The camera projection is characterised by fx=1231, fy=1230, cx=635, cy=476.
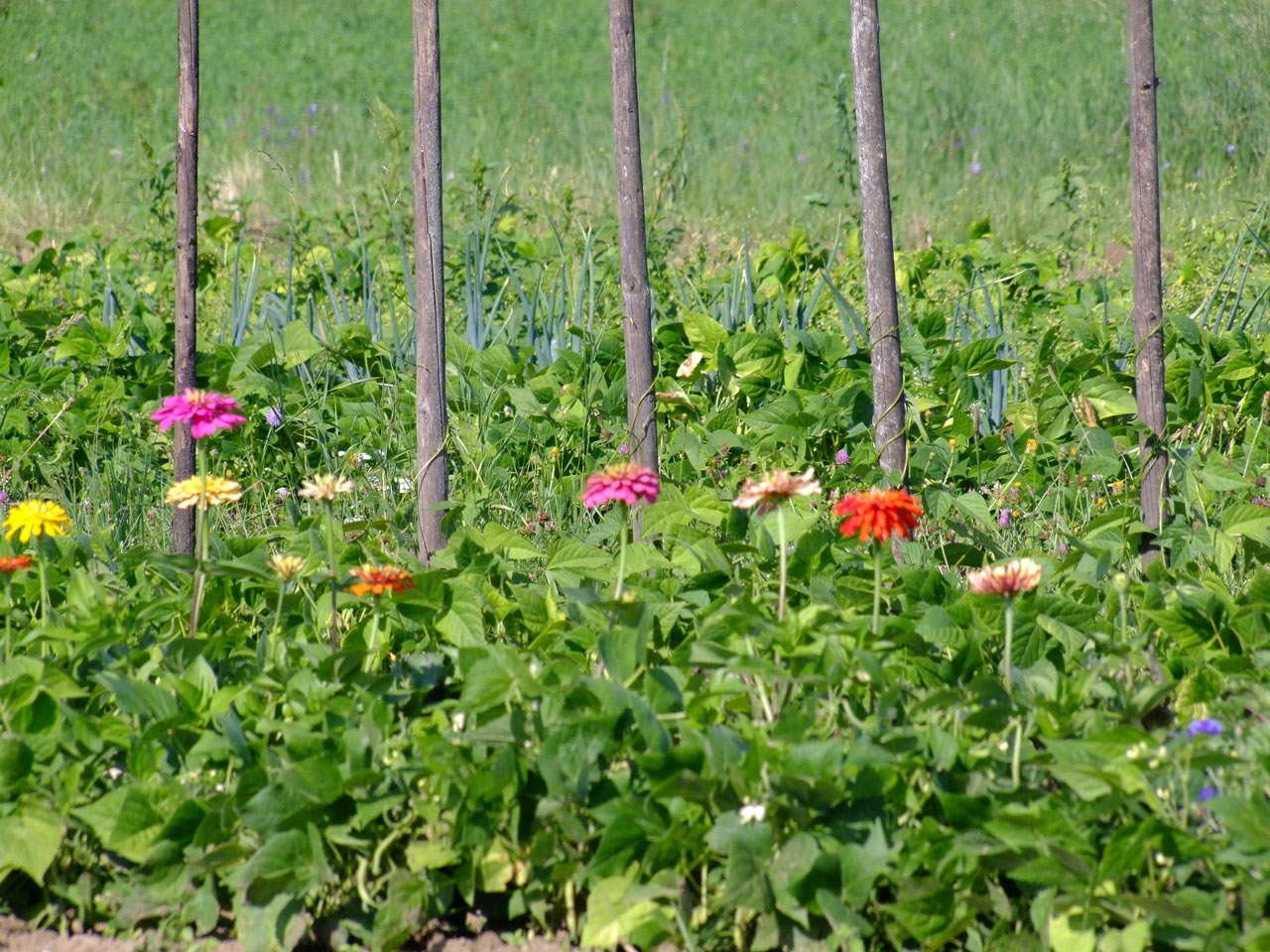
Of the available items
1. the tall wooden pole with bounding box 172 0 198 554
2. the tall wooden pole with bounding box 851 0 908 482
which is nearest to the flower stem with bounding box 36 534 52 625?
the tall wooden pole with bounding box 172 0 198 554

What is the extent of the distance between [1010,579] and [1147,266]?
44.4 inches

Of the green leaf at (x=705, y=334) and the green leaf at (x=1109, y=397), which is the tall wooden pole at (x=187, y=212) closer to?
the green leaf at (x=705, y=334)

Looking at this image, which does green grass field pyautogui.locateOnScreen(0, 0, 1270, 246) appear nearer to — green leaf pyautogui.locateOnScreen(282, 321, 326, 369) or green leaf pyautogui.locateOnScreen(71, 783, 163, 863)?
green leaf pyautogui.locateOnScreen(282, 321, 326, 369)

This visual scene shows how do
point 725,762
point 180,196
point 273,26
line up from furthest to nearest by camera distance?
1. point 273,26
2. point 180,196
3. point 725,762

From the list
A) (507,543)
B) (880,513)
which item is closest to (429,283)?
(507,543)

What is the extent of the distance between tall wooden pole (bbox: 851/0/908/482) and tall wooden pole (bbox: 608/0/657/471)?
457 millimetres

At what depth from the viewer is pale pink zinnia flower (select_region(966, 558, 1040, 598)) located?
5.55 ft

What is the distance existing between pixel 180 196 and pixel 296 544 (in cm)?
78

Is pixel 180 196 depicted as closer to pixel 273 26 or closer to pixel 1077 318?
pixel 1077 318

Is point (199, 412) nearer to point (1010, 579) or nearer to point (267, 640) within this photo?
point (267, 640)

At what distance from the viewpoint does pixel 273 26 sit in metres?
13.9

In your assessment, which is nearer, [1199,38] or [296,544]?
[296,544]

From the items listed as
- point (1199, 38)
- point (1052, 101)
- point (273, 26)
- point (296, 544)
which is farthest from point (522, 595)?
point (273, 26)

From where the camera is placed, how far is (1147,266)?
251 cm
